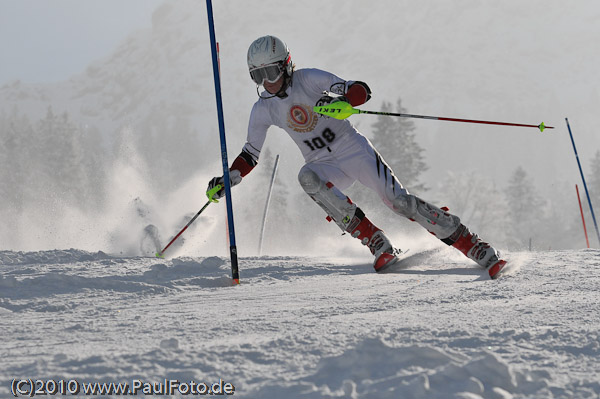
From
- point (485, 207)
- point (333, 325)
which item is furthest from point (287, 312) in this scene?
point (485, 207)

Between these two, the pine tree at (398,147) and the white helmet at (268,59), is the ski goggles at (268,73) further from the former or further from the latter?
the pine tree at (398,147)

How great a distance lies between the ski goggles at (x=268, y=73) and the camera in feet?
15.1

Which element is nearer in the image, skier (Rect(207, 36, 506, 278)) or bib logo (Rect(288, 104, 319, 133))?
skier (Rect(207, 36, 506, 278))

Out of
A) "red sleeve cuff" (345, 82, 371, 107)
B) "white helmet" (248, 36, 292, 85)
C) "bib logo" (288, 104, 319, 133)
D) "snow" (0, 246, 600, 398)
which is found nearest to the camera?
"snow" (0, 246, 600, 398)

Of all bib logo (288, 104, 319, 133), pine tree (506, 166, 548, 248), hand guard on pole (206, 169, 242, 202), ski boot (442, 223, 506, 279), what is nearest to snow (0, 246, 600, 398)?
ski boot (442, 223, 506, 279)

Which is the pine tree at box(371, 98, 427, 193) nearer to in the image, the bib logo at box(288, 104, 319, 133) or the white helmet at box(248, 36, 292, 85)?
the bib logo at box(288, 104, 319, 133)

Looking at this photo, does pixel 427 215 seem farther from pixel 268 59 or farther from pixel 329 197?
pixel 268 59

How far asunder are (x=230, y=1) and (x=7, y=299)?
206m

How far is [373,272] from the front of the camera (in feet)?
15.9

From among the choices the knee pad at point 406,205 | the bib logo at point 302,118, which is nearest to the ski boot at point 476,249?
the knee pad at point 406,205

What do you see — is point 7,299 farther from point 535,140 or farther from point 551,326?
point 535,140

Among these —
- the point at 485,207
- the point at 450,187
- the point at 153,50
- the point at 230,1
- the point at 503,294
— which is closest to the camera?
the point at 503,294

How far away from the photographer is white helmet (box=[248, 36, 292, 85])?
15.1 ft

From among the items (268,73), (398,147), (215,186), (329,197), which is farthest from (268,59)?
(398,147)
